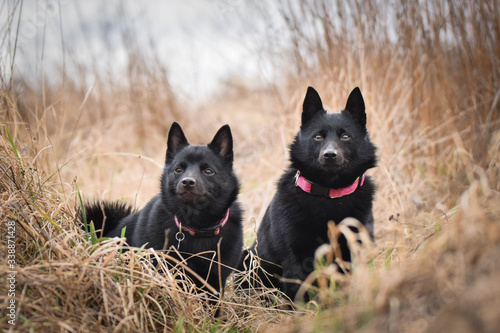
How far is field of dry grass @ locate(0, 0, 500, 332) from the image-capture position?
1.26 metres

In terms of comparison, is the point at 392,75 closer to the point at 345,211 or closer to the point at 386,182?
the point at 386,182

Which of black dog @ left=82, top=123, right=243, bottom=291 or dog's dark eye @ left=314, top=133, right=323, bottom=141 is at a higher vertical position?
dog's dark eye @ left=314, top=133, right=323, bottom=141

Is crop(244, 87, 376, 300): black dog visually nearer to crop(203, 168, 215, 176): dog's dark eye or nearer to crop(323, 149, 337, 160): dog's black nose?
crop(323, 149, 337, 160): dog's black nose

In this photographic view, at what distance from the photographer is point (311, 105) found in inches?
111

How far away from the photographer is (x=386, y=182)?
12.9 feet

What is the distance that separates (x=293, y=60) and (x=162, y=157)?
9.26 ft

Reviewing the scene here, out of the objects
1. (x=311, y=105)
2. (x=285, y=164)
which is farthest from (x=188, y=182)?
(x=285, y=164)

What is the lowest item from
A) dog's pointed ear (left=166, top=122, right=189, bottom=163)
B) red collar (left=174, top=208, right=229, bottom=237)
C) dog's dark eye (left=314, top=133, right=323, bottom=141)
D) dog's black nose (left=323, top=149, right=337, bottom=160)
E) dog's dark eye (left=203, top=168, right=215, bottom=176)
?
red collar (left=174, top=208, right=229, bottom=237)

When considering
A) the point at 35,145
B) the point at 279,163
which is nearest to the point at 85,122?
the point at 279,163

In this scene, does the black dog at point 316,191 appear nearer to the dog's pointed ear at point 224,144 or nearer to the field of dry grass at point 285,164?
the field of dry grass at point 285,164

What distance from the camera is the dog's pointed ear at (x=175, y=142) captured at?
288 cm

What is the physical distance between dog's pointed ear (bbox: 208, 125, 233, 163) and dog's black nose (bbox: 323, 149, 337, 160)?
775mm

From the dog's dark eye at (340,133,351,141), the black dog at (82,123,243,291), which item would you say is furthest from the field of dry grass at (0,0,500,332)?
the dog's dark eye at (340,133,351,141)

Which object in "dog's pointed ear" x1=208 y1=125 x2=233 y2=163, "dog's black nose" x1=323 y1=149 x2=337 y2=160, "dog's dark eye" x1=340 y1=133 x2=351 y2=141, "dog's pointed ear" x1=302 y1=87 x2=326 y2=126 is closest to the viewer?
"dog's black nose" x1=323 y1=149 x2=337 y2=160
